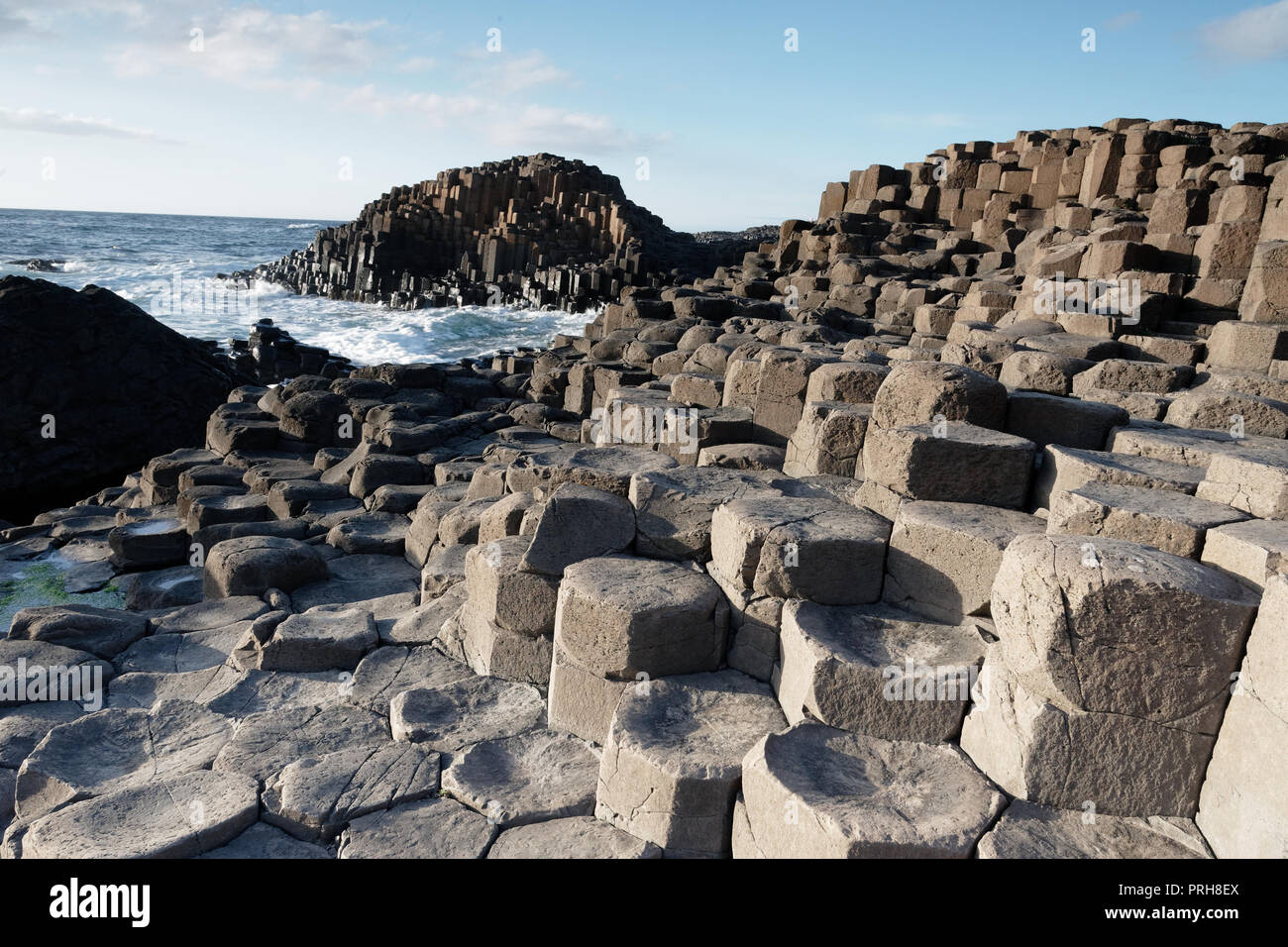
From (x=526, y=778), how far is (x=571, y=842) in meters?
0.53

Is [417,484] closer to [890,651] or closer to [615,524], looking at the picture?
[615,524]

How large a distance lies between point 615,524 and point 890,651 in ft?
5.41

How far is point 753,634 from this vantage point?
425cm

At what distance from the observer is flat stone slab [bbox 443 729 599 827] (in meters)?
3.75

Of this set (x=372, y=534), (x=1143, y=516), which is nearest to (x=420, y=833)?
(x=1143, y=516)

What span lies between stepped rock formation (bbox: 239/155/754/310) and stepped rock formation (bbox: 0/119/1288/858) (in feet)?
74.9

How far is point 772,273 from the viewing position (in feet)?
62.6

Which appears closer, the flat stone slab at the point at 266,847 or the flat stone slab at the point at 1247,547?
Result: the flat stone slab at the point at 1247,547

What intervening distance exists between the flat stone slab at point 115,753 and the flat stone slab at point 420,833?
1068 mm

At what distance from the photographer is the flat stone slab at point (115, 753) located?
13.1ft

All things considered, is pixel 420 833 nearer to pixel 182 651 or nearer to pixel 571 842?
pixel 571 842

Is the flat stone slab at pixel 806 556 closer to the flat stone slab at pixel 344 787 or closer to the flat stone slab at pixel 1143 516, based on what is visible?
the flat stone slab at pixel 1143 516

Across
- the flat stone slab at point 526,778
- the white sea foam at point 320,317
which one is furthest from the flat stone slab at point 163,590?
the white sea foam at point 320,317
